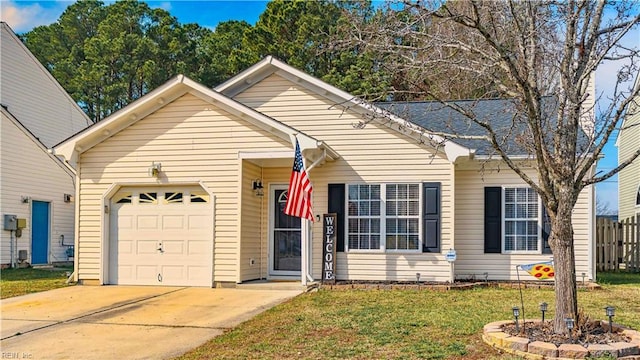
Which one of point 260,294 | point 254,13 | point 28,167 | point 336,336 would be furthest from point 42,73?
point 336,336

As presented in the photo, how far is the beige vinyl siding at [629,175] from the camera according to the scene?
22594mm

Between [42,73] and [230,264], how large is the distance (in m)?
14.0

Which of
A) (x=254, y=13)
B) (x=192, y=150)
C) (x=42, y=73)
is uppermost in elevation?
(x=254, y=13)

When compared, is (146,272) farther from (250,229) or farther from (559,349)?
(559,349)

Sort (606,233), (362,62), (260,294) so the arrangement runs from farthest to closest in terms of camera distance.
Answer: (362,62), (606,233), (260,294)

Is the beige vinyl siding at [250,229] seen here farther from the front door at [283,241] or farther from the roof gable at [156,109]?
the roof gable at [156,109]

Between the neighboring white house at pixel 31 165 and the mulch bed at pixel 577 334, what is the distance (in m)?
15.7

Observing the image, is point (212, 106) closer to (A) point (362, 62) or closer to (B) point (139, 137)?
(B) point (139, 137)

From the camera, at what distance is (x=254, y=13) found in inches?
1176

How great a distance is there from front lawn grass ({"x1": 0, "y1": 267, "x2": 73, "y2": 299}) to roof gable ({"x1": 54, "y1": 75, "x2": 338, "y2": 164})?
2743mm

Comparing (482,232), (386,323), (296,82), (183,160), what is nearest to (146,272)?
(183,160)

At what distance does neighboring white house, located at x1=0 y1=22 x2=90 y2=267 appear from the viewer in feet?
59.8

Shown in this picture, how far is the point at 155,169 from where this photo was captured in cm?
1271

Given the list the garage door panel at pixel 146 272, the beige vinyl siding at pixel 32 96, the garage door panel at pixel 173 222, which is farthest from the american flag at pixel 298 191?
the beige vinyl siding at pixel 32 96
